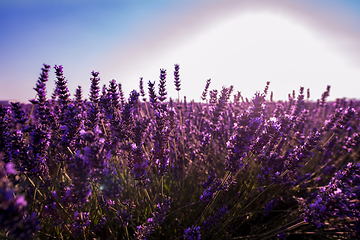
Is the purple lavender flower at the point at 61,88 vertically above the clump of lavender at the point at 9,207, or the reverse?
the purple lavender flower at the point at 61,88

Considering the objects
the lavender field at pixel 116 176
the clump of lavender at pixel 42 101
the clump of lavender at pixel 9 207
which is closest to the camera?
the clump of lavender at pixel 9 207

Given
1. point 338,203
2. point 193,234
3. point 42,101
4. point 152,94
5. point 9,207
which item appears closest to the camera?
point 9,207

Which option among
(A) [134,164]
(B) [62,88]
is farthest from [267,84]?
(B) [62,88]

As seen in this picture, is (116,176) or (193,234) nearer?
(193,234)

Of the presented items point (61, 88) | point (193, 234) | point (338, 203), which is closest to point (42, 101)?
point (61, 88)

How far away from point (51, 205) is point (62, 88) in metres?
1.31

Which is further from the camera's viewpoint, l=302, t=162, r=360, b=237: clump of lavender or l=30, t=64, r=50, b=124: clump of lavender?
l=30, t=64, r=50, b=124: clump of lavender

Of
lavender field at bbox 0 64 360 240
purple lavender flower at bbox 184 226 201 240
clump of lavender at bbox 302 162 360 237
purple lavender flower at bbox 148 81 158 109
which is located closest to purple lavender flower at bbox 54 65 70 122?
lavender field at bbox 0 64 360 240

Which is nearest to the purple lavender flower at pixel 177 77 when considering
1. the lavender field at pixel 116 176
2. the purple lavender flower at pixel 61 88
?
the lavender field at pixel 116 176

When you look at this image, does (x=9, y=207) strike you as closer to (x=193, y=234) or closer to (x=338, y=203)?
(x=193, y=234)

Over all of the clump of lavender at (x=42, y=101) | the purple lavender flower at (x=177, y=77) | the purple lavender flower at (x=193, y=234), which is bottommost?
the purple lavender flower at (x=193, y=234)

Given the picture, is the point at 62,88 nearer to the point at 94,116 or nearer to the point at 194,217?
the point at 94,116

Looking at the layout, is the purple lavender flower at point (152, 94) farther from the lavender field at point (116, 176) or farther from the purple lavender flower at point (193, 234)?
the purple lavender flower at point (193, 234)

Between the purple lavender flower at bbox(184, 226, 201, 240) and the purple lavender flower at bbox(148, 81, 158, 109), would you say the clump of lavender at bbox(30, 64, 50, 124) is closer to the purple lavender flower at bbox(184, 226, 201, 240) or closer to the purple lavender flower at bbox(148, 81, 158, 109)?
the purple lavender flower at bbox(148, 81, 158, 109)
